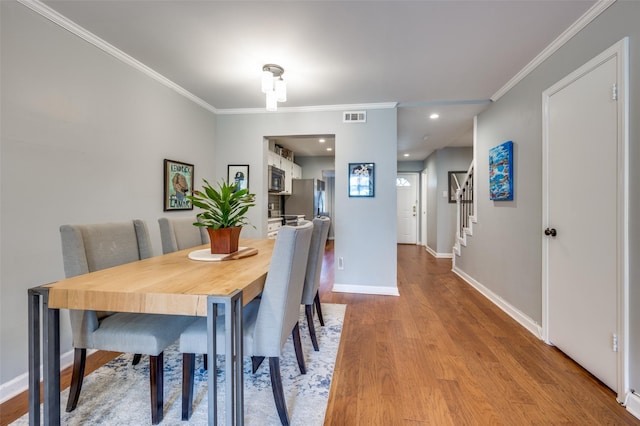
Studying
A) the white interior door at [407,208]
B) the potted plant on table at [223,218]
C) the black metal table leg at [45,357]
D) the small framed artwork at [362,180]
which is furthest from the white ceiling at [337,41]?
the white interior door at [407,208]

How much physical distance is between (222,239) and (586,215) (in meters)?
2.37

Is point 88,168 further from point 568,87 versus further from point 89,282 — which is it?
point 568,87

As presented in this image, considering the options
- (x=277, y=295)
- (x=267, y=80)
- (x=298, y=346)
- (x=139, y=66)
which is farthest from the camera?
(x=139, y=66)

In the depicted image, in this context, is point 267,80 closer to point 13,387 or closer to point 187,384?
point 187,384

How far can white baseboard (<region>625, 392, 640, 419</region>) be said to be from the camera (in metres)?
1.41

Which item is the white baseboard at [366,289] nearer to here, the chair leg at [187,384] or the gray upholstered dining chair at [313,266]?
the gray upholstered dining chair at [313,266]

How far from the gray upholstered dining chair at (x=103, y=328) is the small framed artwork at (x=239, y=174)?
218 centimetres

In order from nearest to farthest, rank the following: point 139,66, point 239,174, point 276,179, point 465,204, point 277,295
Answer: point 277,295 → point 139,66 → point 239,174 → point 465,204 → point 276,179

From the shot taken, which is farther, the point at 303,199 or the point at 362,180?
the point at 303,199

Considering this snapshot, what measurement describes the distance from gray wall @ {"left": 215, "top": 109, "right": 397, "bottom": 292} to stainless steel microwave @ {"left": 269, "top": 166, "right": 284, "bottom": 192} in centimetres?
113

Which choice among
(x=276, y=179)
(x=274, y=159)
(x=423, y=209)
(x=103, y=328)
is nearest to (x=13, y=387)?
(x=103, y=328)

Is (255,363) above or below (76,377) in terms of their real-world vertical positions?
below

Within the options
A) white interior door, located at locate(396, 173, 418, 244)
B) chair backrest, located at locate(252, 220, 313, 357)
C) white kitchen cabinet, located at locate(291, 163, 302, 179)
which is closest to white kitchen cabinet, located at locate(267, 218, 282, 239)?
white kitchen cabinet, located at locate(291, 163, 302, 179)

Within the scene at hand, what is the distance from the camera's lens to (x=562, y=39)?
201cm
